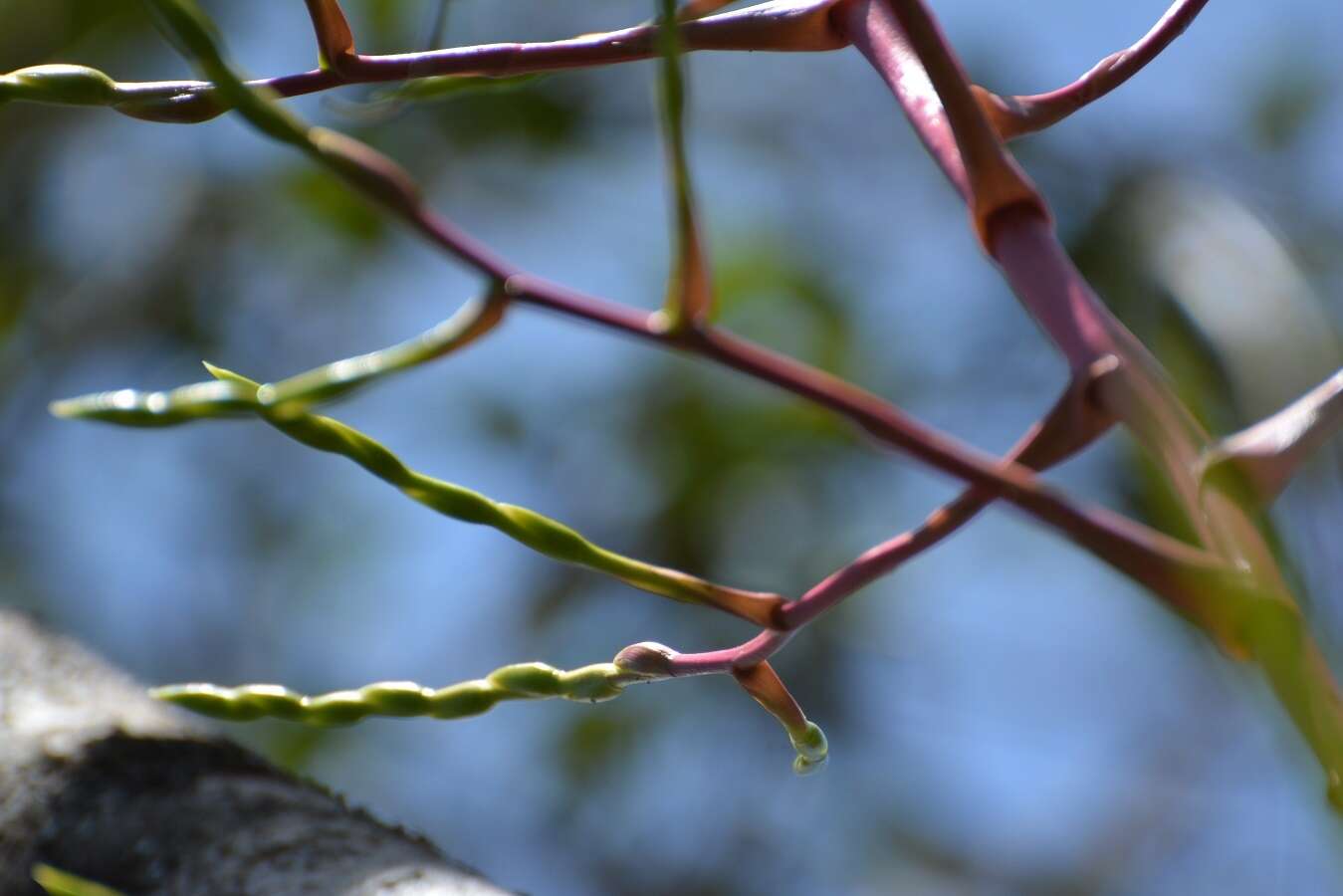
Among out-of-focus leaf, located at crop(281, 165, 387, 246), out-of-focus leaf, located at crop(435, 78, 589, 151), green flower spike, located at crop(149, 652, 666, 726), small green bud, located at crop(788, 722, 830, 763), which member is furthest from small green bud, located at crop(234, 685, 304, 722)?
out-of-focus leaf, located at crop(435, 78, 589, 151)

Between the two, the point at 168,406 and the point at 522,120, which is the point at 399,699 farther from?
the point at 522,120

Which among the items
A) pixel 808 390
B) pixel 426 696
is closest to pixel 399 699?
pixel 426 696

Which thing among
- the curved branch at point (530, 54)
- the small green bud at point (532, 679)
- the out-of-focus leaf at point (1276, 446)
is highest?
the curved branch at point (530, 54)

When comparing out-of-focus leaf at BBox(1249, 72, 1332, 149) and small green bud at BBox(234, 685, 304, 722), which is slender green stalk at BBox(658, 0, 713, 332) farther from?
out-of-focus leaf at BBox(1249, 72, 1332, 149)

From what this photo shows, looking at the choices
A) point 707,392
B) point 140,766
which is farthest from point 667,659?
point 707,392

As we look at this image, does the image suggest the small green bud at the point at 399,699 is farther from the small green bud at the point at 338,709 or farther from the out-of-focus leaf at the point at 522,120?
the out-of-focus leaf at the point at 522,120

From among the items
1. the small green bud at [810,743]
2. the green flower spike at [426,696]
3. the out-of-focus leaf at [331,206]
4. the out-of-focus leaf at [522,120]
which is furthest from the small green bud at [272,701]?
the out-of-focus leaf at [522,120]
